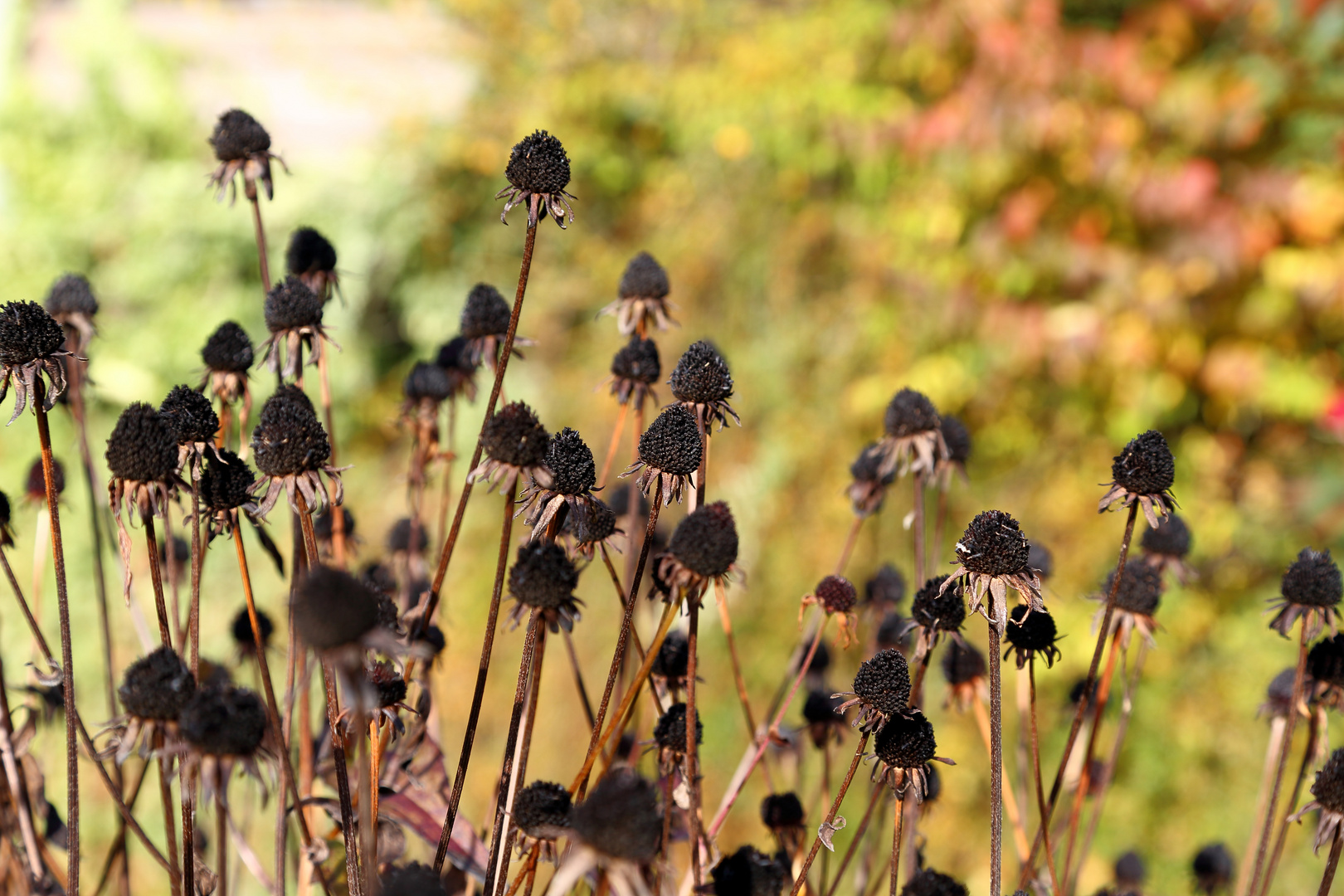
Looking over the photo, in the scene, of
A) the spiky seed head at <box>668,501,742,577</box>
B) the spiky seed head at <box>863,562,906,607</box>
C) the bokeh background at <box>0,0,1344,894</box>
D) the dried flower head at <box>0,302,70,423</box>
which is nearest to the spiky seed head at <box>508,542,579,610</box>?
the spiky seed head at <box>668,501,742,577</box>

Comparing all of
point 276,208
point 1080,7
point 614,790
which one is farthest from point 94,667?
point 1080,7

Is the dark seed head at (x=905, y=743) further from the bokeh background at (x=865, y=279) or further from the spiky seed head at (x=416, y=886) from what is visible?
the bokeh background at (x=865, y=279)

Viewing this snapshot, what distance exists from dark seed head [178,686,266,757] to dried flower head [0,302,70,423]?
1.19 feet

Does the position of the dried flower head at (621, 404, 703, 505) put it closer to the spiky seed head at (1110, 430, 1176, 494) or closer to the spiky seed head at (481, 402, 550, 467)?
the spiky seed head at (481, 402, 550, 467)

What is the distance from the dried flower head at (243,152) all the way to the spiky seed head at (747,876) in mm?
935

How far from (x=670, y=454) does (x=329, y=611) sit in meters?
0.40

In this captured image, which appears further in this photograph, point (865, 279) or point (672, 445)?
point (865, 279)

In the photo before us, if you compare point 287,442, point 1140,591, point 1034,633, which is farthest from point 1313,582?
point 287,442

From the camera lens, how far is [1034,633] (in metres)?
1.16

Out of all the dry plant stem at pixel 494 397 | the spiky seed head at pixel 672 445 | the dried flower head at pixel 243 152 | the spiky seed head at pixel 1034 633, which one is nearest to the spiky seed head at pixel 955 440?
the spiky seed head at pixel 1034 633

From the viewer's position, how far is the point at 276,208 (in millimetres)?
5215

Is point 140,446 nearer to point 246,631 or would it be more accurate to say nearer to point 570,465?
point 570,465

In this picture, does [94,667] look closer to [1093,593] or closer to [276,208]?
[276,208]

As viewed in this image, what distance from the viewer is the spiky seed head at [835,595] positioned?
4.06ft
